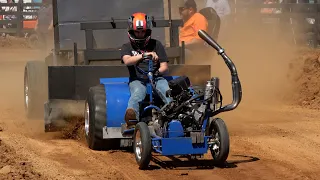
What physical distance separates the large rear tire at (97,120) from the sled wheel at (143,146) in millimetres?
987

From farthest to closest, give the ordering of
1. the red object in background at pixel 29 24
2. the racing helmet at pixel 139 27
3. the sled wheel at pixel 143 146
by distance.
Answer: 1. the red object in background at pixel 29 24
2. the racing helmet at pixel 139 27
3. the sled wheel at pixel 143 146

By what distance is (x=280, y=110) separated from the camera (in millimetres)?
13320

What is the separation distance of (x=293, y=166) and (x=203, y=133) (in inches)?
42.1

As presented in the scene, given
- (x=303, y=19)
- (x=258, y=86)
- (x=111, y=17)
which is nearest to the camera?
(x=111, y=17)

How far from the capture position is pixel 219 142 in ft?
25.0

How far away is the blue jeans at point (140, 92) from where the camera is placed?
817cm

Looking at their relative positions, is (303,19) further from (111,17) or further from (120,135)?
(120,135)

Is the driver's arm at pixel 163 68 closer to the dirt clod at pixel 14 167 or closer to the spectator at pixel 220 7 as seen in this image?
the dirt clod at pixel 14 167

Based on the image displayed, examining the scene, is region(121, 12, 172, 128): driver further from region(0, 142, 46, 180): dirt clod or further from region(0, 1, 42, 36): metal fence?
region(0, 1, 42, 36): metal fence

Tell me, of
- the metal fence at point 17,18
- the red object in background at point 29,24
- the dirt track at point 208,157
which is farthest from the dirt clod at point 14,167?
the red object in background at point 29,24

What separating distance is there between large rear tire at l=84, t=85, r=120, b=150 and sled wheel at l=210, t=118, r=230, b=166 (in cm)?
146

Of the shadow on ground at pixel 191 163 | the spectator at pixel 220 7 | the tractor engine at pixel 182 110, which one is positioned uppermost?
the spectator at pixel 220 7

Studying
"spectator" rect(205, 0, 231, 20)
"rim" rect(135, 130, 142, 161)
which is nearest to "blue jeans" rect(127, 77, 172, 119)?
"rim" rect(135, 130, 142, 161)

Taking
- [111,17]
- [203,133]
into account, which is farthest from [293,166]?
[111,17]
